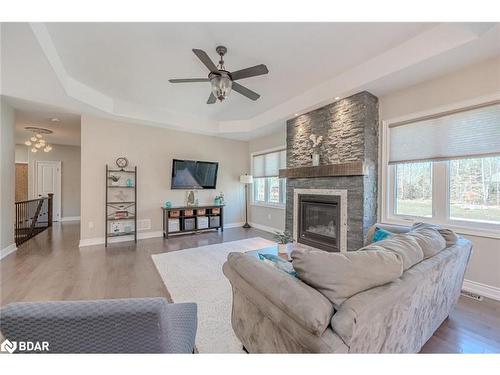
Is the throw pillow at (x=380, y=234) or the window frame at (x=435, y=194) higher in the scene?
the window frame at (x=435, y=194)

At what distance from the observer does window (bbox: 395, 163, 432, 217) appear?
3014mm

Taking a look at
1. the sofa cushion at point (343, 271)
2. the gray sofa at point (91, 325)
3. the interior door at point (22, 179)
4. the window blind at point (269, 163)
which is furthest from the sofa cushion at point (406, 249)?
the interior door at point (22, 179)

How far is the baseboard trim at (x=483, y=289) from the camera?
7.82 ft

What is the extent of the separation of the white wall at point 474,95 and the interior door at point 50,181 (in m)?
10.0

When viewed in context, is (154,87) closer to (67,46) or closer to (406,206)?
(67,46)

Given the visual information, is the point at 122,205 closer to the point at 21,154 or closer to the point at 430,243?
the point at 430,243

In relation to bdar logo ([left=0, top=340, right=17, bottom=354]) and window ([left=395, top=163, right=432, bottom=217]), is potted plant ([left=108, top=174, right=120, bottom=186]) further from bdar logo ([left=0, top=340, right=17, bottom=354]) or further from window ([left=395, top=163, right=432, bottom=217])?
window ([left=395, top=163, right=432, bottom=217])

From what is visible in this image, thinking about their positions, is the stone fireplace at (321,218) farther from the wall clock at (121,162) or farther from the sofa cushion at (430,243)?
the wall clock at (121,162)

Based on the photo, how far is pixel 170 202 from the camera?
209 inches

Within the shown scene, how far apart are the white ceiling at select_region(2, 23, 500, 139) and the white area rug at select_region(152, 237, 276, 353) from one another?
9.75 feet

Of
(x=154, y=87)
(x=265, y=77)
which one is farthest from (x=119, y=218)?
(x=265, y=77)

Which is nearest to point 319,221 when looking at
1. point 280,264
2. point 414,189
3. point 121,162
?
point 414,189
